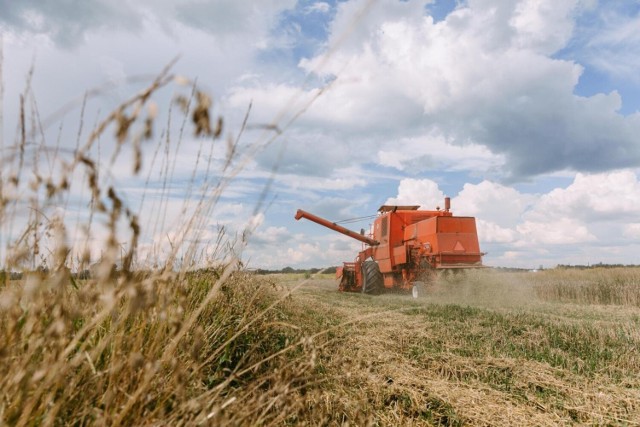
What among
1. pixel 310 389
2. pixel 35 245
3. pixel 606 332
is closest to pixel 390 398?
pixel 310 389

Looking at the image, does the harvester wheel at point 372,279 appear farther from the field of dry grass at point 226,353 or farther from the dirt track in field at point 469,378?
the dirt track in field at point 469,378

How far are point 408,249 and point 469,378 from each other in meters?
9.82

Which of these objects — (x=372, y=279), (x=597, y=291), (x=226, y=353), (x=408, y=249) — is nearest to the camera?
(x=226, y=353)

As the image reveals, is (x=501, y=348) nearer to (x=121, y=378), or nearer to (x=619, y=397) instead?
(x=619, y=397)

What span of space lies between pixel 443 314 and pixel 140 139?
6820 millimetres

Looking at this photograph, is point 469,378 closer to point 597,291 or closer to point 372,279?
point 372,279

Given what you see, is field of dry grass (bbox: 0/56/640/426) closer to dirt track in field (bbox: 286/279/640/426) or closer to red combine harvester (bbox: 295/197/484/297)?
dirt track in field (bbox: 286/279/640/426)

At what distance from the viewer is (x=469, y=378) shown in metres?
3.93

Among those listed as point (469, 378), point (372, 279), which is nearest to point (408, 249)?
point (372, 279)

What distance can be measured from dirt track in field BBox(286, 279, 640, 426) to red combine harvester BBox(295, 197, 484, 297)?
6.39m

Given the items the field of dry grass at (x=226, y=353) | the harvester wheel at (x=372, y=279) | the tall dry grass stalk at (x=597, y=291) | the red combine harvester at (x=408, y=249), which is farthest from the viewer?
the harvester wheel at (x=372, y=279)

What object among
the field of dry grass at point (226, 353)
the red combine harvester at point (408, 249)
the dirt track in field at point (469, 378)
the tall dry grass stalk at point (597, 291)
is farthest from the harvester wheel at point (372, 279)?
the dirt track in field at point (469, 378)

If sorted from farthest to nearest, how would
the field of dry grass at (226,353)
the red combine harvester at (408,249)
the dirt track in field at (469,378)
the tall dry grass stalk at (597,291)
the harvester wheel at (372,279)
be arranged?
the harvester wheel at (372,279) → the tall dry grass stalk at (597,291) → the red combine harvester at (408,249) → the dirt track in field at (469,378) → the field of dry grass at (226,353)

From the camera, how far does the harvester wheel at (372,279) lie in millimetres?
14875
